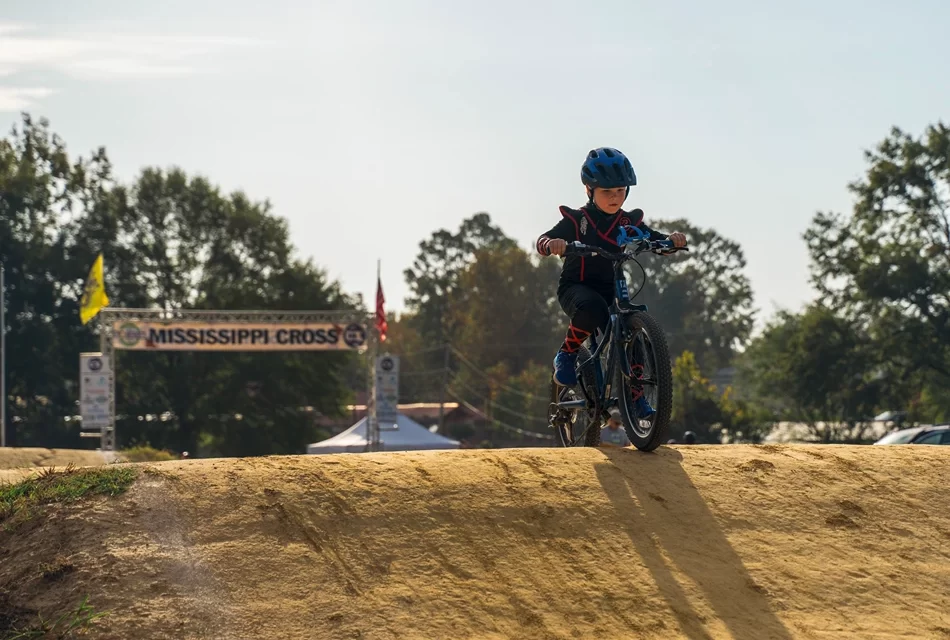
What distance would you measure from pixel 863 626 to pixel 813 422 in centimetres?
5142

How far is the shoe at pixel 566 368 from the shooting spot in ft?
30.6

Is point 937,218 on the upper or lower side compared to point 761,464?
upper

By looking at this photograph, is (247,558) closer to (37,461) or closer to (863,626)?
(863,626)

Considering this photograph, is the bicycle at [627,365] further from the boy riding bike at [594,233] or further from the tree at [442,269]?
the tree at [442,269]

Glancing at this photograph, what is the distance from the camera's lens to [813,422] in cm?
5600

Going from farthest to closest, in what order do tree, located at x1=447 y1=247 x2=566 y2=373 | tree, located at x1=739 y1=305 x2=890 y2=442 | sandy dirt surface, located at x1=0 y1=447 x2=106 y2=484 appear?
tree, located at x1=447 y1=247 x2=566 y2=373
tree, located at x1=739 y1=305 x2=890 y2=442
sandy dirt surface, located at x1=0 y1=447 x2=106 y2=484

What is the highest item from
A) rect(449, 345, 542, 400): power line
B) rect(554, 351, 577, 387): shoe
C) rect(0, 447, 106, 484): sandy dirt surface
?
rect(554, 351, 577, 387): shoe

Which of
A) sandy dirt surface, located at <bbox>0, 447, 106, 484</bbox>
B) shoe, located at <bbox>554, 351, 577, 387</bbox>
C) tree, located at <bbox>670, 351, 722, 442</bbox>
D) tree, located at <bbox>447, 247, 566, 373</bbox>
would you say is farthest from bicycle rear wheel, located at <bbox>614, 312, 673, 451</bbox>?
tree, located at <bbox>447, 247, 566, 373</bbox>

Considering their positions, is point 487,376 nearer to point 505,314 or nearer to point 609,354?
point 505,314

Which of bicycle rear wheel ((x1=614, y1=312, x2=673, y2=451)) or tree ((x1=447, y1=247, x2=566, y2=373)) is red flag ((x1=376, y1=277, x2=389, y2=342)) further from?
tree ((x1=447, y1=247, x2=566, y2=373))

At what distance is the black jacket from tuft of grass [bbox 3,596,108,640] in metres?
4.39

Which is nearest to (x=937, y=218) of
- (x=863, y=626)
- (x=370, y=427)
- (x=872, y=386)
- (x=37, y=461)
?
(x=872, y=386)

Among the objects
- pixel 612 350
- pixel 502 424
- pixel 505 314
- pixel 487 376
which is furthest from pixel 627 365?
pixel 505 314

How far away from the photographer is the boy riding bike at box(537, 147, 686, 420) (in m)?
8.88
